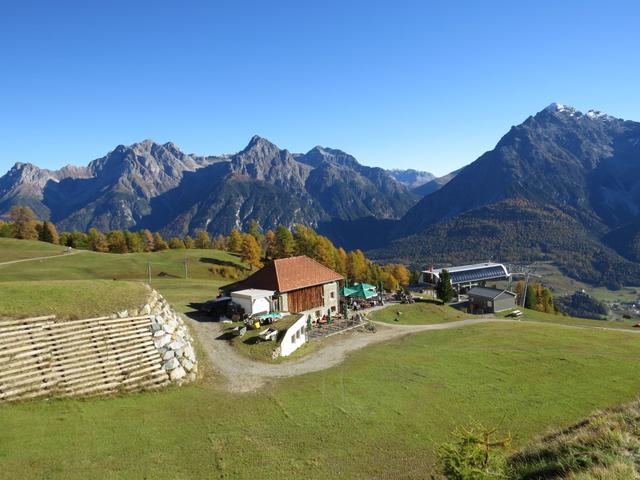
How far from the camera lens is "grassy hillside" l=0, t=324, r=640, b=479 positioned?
2008 cm

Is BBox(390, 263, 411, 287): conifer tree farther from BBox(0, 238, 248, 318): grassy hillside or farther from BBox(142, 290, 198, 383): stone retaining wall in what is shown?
BBox(142, 290, 198, 383): stone retaining wall

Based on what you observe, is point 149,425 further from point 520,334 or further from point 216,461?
point 520,334

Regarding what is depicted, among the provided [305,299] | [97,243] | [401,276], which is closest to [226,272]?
[97,243]

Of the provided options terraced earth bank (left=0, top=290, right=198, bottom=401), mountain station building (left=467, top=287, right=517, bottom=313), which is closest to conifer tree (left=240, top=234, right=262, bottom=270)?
mountain station building (left=467, top=287, right=517, bottom=313)

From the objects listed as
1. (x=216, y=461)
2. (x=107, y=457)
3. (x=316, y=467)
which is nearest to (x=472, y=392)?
(x=316, y=467)

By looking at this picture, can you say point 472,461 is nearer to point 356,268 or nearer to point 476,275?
point 356,268

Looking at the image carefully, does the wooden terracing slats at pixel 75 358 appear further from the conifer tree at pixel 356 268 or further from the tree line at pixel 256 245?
the conifer tree at pixel 356 268

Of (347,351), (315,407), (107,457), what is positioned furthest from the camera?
(347,351)

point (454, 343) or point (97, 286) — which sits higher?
point (97, 286)

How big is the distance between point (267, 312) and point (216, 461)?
31.4 m

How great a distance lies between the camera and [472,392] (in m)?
31.5

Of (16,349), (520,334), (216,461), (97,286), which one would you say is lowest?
(520,334)

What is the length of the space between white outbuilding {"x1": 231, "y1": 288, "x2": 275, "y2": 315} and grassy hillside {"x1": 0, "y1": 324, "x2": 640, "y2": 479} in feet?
50.2

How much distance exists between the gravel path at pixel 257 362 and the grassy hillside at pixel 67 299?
8648mm
